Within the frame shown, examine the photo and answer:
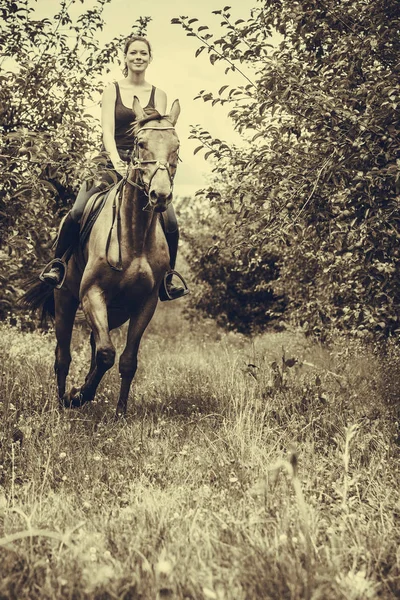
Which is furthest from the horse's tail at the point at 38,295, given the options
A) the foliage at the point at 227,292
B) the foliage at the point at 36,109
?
the foliage at the point at 227,292

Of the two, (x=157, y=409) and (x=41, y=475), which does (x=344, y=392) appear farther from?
(x=41, y=475)

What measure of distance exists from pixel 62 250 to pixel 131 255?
121cm

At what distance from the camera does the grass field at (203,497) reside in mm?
2602

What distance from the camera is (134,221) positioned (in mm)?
6227

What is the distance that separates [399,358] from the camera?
803cm

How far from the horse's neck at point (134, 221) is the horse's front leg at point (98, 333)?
0.54 m

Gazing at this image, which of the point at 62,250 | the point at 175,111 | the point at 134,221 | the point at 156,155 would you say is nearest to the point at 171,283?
the point at 134,221

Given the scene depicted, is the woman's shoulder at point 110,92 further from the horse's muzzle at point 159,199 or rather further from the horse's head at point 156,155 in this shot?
the horse's muzzle at point 159,199

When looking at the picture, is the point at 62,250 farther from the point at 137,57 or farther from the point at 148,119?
the point at 137,57

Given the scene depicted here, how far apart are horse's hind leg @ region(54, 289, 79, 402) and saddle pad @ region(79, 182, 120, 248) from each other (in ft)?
3.27

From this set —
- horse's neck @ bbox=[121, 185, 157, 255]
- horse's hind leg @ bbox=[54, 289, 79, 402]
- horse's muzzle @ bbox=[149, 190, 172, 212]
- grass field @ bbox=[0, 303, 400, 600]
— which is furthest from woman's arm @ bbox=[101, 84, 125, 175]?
grass field @ bbox=[0, 303, 400, 600]

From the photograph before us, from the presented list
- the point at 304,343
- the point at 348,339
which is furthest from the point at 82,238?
the point at 304,343

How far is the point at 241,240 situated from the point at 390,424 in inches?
73.2

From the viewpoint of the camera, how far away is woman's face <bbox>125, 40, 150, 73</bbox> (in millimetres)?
6660
